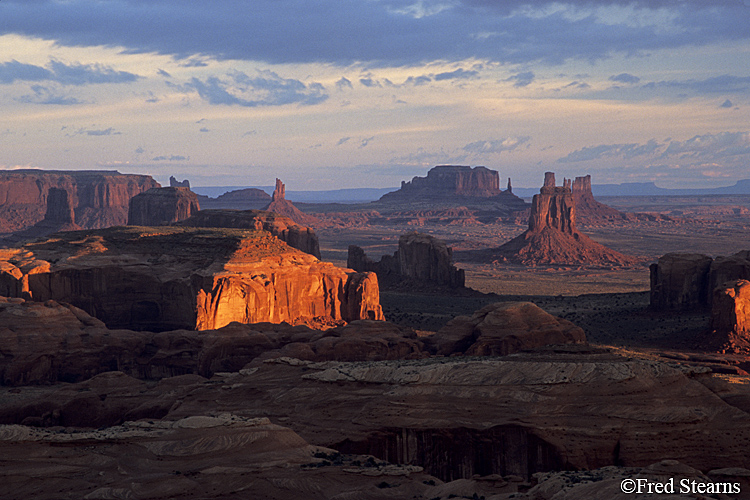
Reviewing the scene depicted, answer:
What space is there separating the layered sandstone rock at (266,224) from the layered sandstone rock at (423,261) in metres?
6.42

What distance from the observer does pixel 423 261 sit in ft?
369

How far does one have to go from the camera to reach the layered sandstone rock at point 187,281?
66125mm

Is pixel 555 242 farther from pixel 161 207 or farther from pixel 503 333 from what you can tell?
pixel 503 333

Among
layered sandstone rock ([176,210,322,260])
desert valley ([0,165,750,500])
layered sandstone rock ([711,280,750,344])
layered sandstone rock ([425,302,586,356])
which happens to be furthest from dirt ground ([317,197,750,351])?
layered sandstone rock ([425,302,586,356])

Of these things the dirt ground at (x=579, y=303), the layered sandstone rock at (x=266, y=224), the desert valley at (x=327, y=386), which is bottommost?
the dirt ground at (x=579, y=303)

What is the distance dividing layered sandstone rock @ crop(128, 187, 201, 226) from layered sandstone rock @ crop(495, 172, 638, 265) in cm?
7117

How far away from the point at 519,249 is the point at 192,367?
431ft

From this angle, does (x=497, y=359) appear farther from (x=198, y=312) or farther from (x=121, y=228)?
(x=121, y=228)

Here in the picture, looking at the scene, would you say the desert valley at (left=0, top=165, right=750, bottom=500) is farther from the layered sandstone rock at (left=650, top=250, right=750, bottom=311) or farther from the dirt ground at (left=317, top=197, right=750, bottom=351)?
the dirt ground at (left=317, top=197, right=750, bottom=351)

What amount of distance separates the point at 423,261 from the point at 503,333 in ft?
191

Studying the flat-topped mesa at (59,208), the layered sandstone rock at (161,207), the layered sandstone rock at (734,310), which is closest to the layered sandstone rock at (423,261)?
the layered sandstone rock at (734,310)

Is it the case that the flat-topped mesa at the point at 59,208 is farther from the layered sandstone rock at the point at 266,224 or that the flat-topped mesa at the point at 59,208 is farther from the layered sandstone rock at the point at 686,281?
the layered sandstone rock at the point at 686,281

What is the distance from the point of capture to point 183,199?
17738 centimetres

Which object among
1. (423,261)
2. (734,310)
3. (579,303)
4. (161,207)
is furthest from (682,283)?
(161,207)
